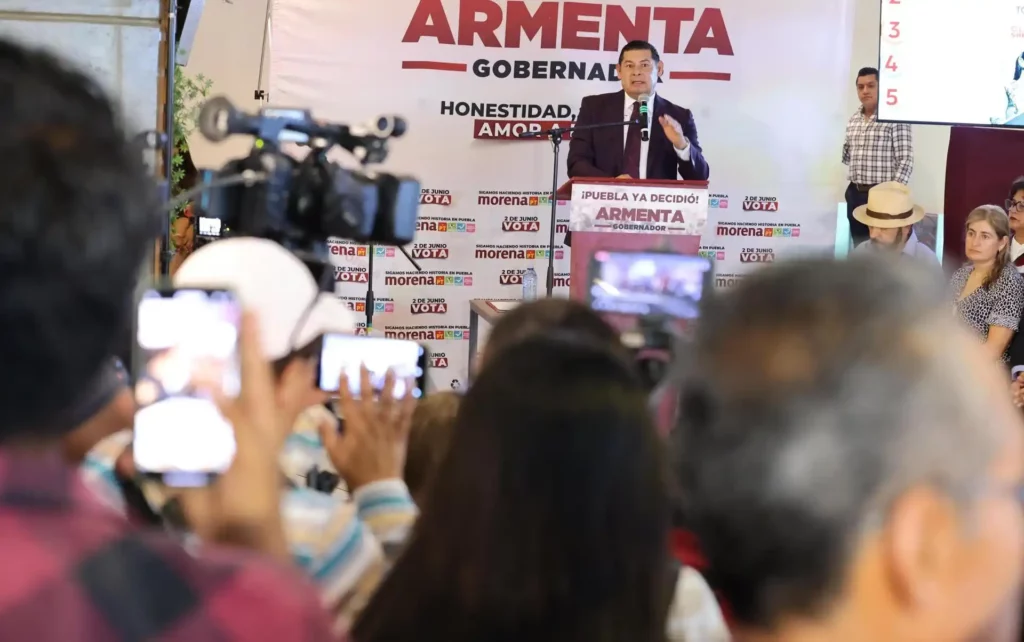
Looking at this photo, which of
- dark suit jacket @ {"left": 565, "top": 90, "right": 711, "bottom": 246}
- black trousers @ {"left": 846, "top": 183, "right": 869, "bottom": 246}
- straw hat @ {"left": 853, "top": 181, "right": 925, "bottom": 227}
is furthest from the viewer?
black trousers @ {"left": 846, "top": 183, "right": 869, "bottom": 246}

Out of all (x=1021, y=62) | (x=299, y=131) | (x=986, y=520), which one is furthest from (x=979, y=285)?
(x=986, y=520)

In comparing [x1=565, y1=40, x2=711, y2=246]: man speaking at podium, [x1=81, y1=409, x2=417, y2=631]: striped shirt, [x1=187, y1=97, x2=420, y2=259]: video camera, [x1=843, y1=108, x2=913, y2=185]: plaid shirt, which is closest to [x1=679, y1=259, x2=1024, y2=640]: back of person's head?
[x1=81, y1=409, x2=417, y2=631]: striped shirt

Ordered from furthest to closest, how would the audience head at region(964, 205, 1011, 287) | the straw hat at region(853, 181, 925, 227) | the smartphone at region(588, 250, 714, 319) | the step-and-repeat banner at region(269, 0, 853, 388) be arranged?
the straw hat at region(853, 181, 925, 227)
the step-and-repeat banner at region(269, 0, 853, 388)
the audience head at region(964, 205, 1011, 287)
the smartphone at region(588, 250, 714, 319)

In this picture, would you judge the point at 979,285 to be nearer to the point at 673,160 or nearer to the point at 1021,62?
the point at 673,160

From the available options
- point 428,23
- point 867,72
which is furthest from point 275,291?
point 867,72

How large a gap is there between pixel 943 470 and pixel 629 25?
5177 millimetres

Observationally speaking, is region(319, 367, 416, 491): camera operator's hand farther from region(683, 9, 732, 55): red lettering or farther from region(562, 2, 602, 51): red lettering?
region(683, 9, 732, 55): red lettering

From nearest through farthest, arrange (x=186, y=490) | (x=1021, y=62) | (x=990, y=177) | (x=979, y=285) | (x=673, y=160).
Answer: (x=186, y=490) → (x=979, y=285) → (x=673, y=160) → (x=1021, y=62) → (x=990, y=177)

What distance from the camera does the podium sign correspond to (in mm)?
4004

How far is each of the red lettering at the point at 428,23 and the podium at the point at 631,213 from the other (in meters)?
1.71

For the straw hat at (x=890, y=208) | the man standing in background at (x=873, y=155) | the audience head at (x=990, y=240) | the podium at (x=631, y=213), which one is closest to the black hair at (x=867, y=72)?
the man standing in background at (x=873, y=155)

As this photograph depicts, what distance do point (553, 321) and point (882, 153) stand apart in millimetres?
5359

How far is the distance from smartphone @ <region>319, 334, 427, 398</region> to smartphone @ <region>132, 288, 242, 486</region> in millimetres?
362

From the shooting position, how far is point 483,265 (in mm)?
5566
